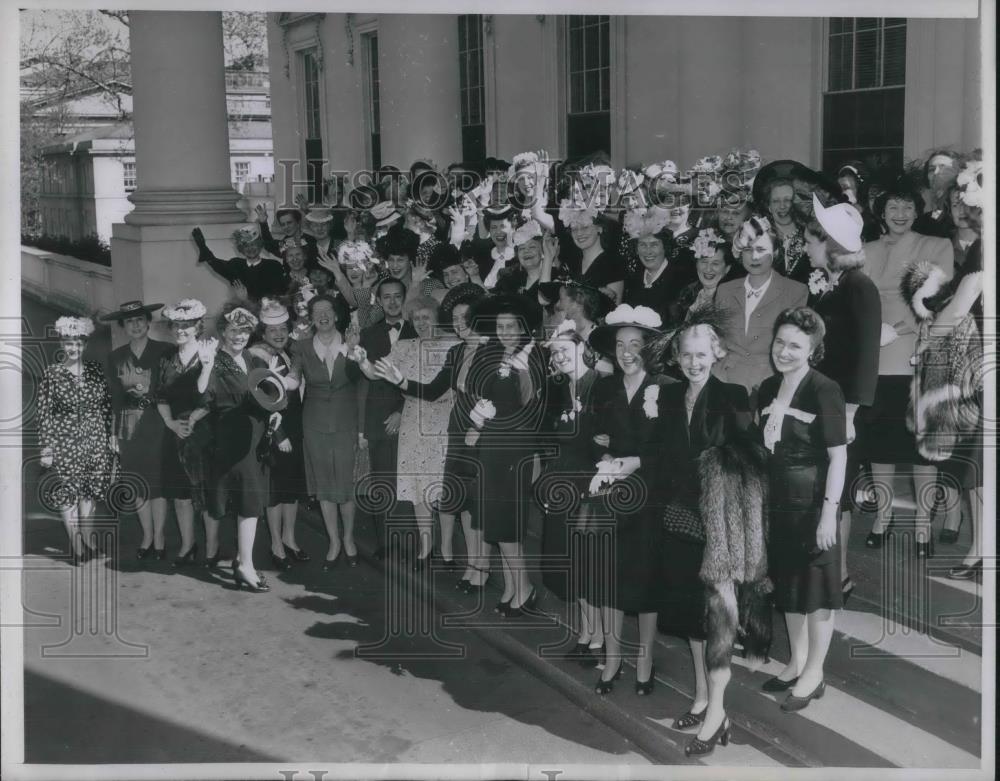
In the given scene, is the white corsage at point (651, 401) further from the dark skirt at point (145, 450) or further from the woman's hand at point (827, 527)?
the dark skirt at point (145, 450)

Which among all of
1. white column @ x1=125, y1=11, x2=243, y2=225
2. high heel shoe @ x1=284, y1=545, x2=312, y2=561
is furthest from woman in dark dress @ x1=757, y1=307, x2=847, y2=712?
white column @ x1=125, y1=11, x2=243, y2=225

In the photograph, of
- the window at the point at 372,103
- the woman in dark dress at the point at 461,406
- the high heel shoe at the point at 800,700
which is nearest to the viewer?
the high heel shoe at the point at 800,700

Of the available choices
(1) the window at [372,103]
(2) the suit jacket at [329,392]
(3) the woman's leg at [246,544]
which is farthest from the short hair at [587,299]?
(1) the window at [372,103]

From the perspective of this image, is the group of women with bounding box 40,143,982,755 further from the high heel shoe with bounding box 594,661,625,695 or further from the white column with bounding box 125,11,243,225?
the white column with bounding box 125,11,243,225

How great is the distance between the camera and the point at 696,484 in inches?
203

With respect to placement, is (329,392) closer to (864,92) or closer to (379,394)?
(379,394)

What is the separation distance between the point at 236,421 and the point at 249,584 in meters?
0.86

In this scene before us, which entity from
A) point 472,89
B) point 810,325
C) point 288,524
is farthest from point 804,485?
point 472,89

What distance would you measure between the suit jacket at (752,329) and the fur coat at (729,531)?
1.05 ft

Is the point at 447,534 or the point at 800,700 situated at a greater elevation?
the point at 447,534

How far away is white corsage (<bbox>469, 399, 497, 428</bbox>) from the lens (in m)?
5.78

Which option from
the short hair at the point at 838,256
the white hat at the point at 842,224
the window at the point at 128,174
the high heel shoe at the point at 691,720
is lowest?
the high heel shoe at the point at 691,720

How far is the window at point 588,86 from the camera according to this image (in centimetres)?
955

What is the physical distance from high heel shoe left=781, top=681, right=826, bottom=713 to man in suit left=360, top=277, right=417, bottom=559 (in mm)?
2223
